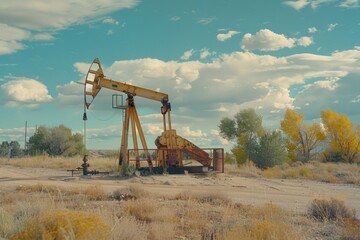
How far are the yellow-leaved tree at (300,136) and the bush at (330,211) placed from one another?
5561 centimetres

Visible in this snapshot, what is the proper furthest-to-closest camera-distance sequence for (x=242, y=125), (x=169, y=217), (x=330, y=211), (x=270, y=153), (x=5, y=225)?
(x=242, y=125), (x=270, y=153), (x=330, y=211), (x=169, y=217), (x=5, y=225)

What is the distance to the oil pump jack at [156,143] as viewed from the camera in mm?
32875

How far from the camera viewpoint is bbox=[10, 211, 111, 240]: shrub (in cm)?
822

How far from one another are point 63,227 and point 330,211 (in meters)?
9.57

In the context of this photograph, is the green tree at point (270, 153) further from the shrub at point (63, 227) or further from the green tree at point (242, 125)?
the shrub at point (63, 227)

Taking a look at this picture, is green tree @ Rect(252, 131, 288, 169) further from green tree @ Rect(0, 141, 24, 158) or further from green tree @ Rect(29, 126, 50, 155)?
green tree @ Rect(0, 141, 24, 158)

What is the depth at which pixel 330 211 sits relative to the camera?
15156 millimetres

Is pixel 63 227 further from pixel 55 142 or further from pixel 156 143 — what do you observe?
pixel 55 142

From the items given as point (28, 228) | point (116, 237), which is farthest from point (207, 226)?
point (28, 228)

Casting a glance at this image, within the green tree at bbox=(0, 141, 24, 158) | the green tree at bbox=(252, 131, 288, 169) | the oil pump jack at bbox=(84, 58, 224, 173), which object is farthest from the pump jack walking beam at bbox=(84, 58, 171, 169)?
the green tree at bbox=(0, 141, 24, 158)

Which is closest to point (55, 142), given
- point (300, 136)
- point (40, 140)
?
point (40, 140)

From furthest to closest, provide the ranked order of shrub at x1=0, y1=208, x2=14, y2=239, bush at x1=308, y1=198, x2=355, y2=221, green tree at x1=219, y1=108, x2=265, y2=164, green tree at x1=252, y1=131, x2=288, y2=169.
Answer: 1. green tree at x1=219, y1=108, x2=265, y2=164
2. green tree at x1=252, y1=131, x2=288, y2=169
3. bush at x1=308, y1=198, x2=355, y2=221
4. shrub at x1=0, y1=208, x2=14, y2=239

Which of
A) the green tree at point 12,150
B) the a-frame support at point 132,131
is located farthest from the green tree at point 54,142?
the a-frame support at point 132,131

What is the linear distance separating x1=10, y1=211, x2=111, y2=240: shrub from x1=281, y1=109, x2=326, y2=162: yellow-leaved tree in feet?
209
